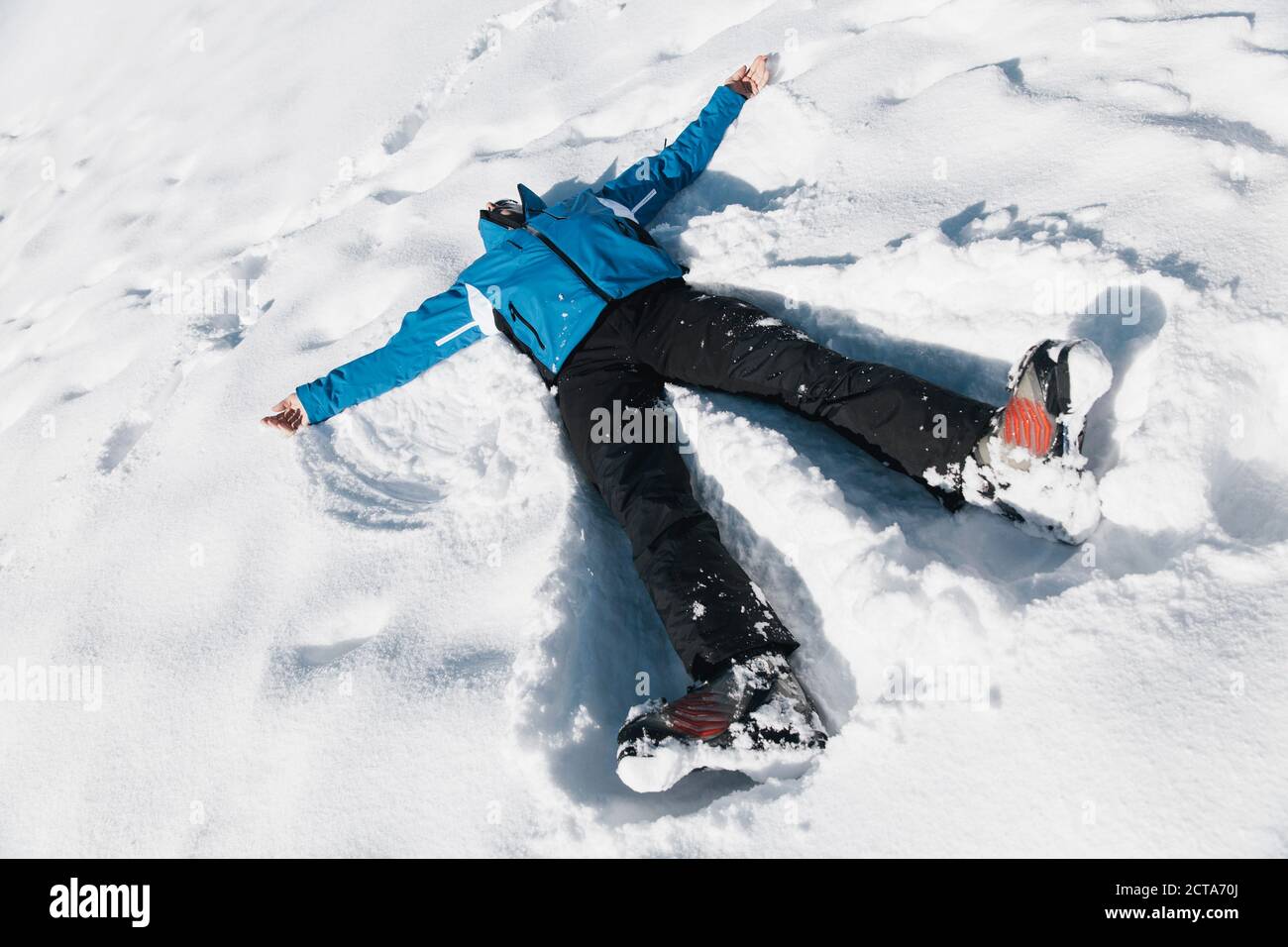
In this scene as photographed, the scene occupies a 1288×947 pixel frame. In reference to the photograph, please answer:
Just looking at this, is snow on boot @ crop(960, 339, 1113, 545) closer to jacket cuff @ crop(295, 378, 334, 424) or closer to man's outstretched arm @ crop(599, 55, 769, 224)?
man's outstretched arm @ crop(599, 55, 769, 224)

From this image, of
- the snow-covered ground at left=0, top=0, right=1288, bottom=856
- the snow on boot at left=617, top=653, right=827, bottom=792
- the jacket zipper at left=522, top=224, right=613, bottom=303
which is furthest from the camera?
the jacket zipper at left=522, top=224, right=613, bottom=303

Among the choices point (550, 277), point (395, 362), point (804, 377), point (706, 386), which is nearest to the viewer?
point (804, 377)

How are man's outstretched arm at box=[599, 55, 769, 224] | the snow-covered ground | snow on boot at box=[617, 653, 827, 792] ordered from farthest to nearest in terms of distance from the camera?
man's outstretched arm at box=[599, 55, 769, 224] → snow on boot at box=[617, 653, 827, 792] → the snow-covered ground

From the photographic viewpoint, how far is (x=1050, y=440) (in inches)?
77.0

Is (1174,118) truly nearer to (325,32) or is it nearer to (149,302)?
(149,302)

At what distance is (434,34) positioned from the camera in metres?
5.05

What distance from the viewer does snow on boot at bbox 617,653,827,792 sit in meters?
1.89

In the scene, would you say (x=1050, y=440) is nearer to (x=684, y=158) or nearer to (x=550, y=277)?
(x=550, y=277)

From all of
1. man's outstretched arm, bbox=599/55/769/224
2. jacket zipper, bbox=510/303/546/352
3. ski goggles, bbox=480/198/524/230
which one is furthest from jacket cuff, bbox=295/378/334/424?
man's outstretched arm, bbox=599/55/769/224

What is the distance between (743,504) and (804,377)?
17.4 inches

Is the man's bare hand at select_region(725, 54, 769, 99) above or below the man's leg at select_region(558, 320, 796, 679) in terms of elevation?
above

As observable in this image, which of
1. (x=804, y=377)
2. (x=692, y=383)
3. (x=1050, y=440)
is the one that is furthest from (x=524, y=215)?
(x=1050, y=440)

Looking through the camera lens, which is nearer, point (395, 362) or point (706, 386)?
point (706, 386)

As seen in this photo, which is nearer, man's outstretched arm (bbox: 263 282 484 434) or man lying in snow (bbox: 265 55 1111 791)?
man lying in snow (bbox: 265 55 1111 791)
